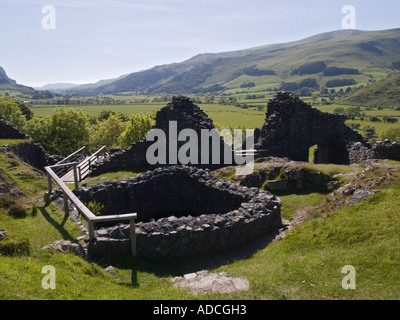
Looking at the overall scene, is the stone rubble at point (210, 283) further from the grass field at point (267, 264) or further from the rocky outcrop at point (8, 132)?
the rocky outcrop at point (8, 132)

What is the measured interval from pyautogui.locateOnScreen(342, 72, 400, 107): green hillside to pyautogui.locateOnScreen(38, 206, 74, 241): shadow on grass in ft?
544

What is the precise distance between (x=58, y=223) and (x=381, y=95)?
18521cm

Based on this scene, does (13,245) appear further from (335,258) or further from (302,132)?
(302,132)

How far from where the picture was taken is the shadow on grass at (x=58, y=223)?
13.3 m

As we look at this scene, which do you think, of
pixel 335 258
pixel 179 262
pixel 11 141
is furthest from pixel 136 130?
pixel 335 258

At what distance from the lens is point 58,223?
14.4 meters

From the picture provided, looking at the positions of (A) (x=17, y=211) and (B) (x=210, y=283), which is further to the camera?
(A) (x=17, y=211)

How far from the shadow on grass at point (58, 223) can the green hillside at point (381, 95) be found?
165946mm

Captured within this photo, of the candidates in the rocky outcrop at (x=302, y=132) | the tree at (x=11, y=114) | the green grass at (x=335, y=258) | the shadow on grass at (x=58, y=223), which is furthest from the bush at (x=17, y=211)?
the tree at (x=11, y=114)

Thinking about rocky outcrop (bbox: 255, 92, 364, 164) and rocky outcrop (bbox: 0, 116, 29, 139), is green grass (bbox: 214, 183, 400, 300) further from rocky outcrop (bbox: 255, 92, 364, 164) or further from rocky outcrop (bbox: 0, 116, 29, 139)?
rocky outcrop (bbox: 0, 116, 29, 139)

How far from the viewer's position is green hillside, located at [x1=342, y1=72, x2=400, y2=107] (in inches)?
6232

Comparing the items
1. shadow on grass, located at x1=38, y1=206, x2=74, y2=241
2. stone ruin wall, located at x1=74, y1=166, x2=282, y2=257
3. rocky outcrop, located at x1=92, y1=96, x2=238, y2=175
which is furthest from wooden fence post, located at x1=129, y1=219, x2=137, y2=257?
rocky outcrop, located at x1=92, y1=96, x2=238, y2=175

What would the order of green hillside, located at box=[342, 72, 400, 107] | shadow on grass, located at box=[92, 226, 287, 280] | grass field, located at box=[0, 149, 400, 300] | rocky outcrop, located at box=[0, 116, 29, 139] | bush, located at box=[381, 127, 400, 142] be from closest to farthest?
grass field, located at box=[0, 149, 400, 300] → shadow on grass, located at box=[92, 226, 287, 280] → rocky outcrop, located at box=[0, 116, 29, 139] → bush, located at box=[381, 127, 400, 142] → green hillside, located at box=[342, 72, 400, 107]

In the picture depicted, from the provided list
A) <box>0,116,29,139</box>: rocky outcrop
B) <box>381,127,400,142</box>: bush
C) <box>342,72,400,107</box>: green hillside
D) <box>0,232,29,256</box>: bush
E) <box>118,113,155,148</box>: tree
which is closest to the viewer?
<box>0,232,29,256</box>: bush
